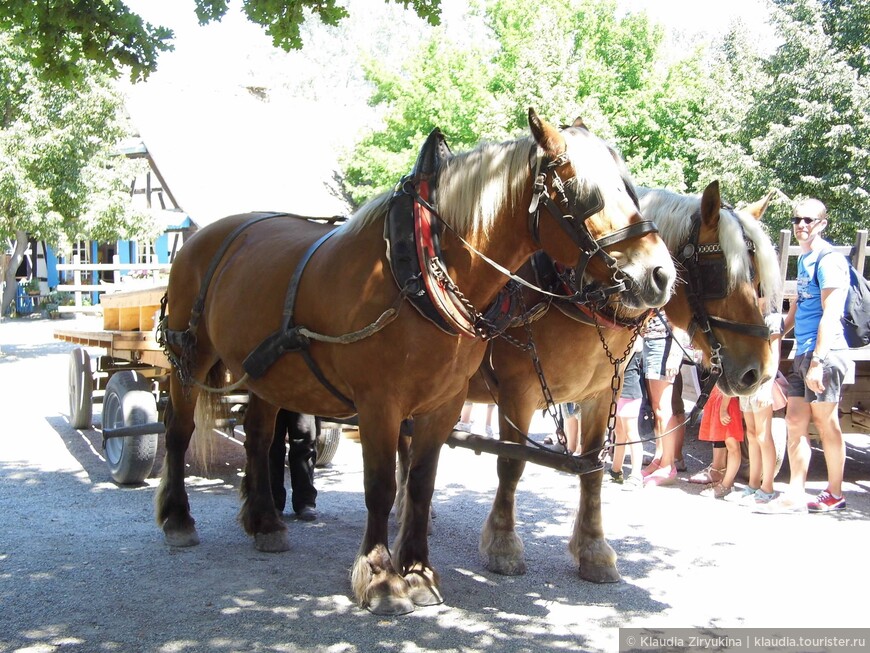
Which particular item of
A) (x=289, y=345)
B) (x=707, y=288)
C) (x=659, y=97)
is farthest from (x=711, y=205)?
(x=659, y=97)

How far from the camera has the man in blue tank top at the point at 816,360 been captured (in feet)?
17.8

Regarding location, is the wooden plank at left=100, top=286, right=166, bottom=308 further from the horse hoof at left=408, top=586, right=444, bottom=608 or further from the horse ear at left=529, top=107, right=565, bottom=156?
the horse ear at left=529, top=107, right=565, bottom=156

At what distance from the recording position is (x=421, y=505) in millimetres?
3943

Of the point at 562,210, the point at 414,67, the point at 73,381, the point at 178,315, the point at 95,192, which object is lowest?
the point at 73,381

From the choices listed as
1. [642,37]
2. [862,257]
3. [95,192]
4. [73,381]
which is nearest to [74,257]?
[95,192]

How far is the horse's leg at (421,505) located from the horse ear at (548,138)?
126cm

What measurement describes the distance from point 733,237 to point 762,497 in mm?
2791

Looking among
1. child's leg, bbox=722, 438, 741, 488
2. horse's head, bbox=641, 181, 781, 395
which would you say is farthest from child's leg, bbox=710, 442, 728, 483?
horse's head, bbox=641, 181, 781, 395

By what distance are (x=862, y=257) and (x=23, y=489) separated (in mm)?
6827

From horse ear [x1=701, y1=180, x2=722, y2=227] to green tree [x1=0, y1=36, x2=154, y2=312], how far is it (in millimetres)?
13202

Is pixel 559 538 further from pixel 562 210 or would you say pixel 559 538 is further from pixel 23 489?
pixel 23 489

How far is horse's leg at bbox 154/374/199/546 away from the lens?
15.7 feet

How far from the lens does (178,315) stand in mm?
5070

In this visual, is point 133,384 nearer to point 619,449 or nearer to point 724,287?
point 619,449
